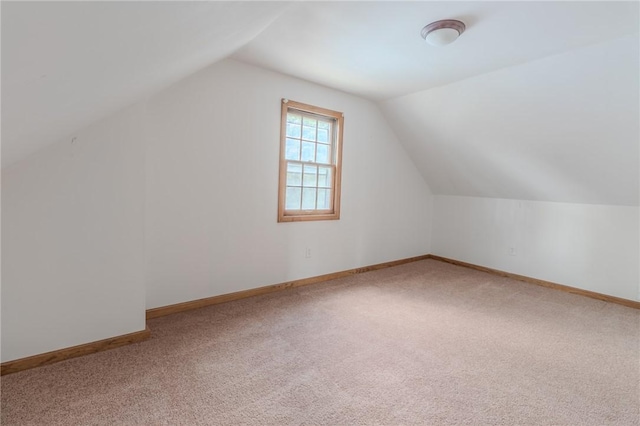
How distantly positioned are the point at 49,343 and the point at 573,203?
534cm

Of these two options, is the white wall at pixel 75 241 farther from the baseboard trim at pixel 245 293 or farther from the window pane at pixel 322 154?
the window pane at pixel 322 154

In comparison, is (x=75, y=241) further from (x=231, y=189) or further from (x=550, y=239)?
(x=550, y=239)

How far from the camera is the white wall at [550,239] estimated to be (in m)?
3.58

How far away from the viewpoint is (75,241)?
6.92 ft

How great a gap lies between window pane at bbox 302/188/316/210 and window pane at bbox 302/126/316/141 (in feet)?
2.04

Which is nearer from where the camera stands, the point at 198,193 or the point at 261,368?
the point at 261,368

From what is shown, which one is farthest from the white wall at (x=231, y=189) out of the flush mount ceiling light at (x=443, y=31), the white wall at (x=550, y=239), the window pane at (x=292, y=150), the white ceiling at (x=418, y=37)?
the white wall at (x=550, y=239)

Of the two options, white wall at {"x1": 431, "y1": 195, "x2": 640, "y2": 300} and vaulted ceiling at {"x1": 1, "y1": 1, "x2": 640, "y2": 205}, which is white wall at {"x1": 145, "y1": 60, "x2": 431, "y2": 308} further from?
white wall at {"x1": 431, "y1": 195, "x2": 640, "y2": 300}

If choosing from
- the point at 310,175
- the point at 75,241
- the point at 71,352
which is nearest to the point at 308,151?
the point at 310,175

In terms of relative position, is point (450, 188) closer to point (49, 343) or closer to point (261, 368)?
point (261, 368)

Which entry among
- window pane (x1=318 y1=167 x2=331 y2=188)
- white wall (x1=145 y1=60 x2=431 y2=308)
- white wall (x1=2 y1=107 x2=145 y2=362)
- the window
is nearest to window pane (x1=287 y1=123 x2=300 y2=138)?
the window

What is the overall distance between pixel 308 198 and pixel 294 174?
0.36m

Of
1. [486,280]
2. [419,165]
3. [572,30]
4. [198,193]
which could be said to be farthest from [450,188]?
[198,193]

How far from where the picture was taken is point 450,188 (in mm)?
5066
